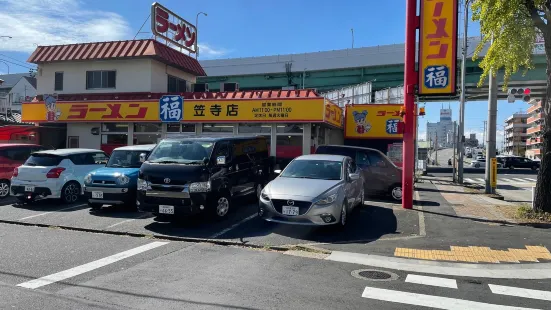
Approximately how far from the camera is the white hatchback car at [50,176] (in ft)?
38.1

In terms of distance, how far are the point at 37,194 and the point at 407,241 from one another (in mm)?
9930

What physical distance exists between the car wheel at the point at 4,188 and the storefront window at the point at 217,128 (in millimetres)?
8879

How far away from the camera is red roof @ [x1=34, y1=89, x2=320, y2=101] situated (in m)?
18.1

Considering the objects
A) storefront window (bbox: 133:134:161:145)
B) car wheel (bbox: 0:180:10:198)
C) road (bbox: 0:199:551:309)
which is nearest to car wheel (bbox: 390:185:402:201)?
road (bbox: 0:199:551:309)

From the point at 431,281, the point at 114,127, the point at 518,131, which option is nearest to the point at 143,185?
the point at 431,281

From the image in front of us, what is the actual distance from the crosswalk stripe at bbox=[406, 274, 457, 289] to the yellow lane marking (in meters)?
1.19

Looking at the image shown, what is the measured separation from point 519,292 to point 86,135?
21167 millimetres

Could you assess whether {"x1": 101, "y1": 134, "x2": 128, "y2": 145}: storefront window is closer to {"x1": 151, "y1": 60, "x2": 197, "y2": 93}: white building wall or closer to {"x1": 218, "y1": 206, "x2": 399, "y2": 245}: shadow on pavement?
{"x1": 151, "y1": 60, "x2": 197, "y2": 93}: white building wall

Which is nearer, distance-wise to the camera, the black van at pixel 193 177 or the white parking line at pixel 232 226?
the white parking line at pixel 232 226

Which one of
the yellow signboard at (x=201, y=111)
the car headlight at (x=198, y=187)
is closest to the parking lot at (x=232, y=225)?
the car headlight at (x=198, y=187)

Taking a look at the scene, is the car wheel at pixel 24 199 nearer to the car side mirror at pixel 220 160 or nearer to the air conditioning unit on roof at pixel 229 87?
the car side mirror at pixel 220 160

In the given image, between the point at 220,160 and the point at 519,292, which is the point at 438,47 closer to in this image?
the point at 220,160

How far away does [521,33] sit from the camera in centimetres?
1114

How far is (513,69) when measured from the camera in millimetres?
12297
